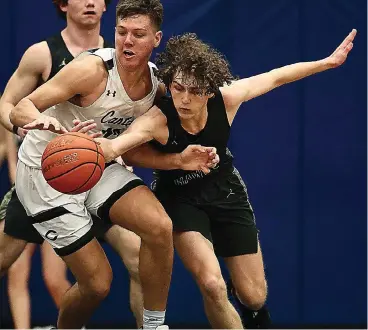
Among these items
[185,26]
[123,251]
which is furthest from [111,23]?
[123,251]

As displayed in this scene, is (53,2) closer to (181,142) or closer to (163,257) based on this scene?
(181,142)

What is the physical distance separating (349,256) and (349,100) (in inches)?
43.5

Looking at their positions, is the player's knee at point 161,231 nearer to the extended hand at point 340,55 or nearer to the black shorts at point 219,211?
the black shorts at point 219,211

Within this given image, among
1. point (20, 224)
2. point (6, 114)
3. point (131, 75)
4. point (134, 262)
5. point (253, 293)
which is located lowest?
point (253, 293)

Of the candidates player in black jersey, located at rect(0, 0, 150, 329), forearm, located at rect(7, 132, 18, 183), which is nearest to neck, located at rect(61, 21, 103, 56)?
player in black jersey, located at rect(0, 0, 150, 329)

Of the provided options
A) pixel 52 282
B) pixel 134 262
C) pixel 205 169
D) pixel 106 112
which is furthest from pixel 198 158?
pixel 52 282

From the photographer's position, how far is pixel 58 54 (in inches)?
258

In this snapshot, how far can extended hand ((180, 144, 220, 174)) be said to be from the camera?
5.59 metres

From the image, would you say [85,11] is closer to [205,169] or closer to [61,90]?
[61,90]

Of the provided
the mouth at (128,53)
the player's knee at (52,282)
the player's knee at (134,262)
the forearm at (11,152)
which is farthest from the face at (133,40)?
the player's knee at (52,282)

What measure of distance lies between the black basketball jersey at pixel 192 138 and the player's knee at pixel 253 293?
26.8 inches

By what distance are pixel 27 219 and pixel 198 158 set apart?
136 cm

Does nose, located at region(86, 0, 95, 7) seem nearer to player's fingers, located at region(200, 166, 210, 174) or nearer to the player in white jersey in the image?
the player in white jersey

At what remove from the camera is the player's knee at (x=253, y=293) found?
20.0 feet
